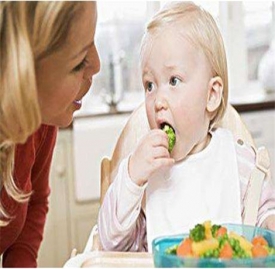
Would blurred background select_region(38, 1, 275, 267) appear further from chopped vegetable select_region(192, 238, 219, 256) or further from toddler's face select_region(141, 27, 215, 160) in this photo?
chopped vegetable select_region(192, 238, 219, 256)

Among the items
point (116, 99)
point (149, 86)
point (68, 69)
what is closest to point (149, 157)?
point (149, 86)

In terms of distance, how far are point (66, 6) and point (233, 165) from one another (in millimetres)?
520

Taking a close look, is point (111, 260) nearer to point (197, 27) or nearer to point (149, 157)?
point (149, 157)

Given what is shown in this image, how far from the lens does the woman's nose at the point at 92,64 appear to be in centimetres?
90

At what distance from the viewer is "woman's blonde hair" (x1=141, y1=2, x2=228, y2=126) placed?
1062 millimetres

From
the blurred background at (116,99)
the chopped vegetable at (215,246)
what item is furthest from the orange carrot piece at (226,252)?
the blurred background at (116,99)

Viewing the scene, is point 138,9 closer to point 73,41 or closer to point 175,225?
point 175,225

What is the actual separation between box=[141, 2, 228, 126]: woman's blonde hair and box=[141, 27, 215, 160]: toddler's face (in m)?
0.01

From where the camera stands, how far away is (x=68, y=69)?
2.78ft

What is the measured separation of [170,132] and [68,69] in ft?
0.83

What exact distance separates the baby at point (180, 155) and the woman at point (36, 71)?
134mm

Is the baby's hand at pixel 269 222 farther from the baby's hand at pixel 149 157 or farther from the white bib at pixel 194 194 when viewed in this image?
the baby's hand at pixel 149 157

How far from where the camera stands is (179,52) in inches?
41.1

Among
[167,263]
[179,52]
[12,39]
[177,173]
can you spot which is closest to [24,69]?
[12,39]
